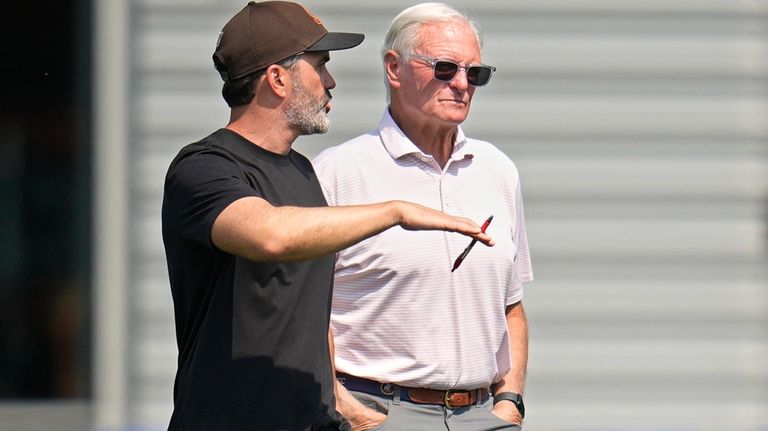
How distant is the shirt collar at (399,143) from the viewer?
12.1 feet

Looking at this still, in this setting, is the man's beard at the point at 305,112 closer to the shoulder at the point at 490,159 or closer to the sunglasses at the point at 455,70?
the sunglasses at the point at 455,70

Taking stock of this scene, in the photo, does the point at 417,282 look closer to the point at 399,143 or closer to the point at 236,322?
the point at 399,143

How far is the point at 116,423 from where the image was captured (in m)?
5.76

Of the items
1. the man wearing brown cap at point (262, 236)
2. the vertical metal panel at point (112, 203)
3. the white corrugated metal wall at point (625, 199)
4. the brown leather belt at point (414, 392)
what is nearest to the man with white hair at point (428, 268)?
the brown leather belt at point (414, 392)

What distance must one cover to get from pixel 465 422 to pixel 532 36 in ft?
8.87

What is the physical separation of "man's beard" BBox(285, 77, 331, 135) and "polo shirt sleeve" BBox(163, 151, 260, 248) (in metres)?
0.26

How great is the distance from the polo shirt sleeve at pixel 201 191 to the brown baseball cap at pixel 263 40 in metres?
0.30

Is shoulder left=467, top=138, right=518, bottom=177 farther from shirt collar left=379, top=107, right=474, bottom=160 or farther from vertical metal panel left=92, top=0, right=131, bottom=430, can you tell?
vertical metal panel left=92, top=0, right=131, bottom=430

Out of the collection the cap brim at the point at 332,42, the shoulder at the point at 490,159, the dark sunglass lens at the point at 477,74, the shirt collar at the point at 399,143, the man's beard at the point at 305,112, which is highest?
the cap brim at the point at 332,42

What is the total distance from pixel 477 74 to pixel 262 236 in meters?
1.25

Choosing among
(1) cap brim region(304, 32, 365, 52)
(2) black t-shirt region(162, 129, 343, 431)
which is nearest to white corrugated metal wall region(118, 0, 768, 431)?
(1) cap brim region(304, 32, 365, 52)

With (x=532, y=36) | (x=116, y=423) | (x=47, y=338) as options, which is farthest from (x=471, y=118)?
(x=47, y=338)

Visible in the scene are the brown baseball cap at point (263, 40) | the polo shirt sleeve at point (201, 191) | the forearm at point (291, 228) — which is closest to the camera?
the forearm at point (291, 228)

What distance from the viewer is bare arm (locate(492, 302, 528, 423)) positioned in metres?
3.73
